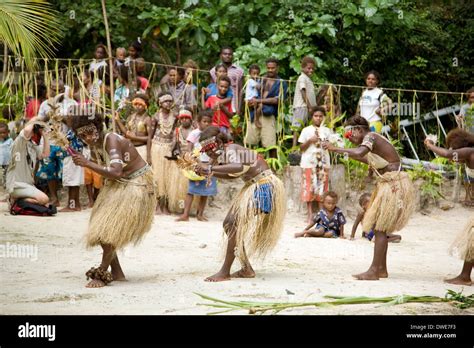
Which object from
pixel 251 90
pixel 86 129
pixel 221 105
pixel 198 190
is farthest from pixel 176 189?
pixel 86 129

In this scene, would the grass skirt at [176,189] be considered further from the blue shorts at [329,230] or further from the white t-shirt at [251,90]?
the blue shorts at [329,230]

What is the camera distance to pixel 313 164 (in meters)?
10.5

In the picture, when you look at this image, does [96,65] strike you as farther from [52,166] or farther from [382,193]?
[382,193]

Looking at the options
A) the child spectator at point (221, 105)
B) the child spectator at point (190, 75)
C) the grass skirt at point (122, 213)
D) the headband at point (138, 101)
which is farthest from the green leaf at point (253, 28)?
the grass skirt at point (122, 213)

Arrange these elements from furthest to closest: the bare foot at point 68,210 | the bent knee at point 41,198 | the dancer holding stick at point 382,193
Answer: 1. the bare foot at point 68,210
2. the bent knee at point 41,198
3. the dancer holding stick at point 382,193

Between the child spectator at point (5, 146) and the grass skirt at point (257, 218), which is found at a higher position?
the child spectator at point (5, 146)

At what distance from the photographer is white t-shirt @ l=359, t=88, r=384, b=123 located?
35.7 feet

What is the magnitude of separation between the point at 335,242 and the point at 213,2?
4.28m

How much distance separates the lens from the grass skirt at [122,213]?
7.15m

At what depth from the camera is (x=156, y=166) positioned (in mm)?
10820

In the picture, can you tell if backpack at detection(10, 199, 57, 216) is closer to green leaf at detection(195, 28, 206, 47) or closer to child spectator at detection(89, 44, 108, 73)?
child spectator at detection(89, 44, 108, 73)

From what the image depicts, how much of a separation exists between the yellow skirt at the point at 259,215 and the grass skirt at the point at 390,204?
0.82 metres

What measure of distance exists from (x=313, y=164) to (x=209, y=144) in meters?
3.18
